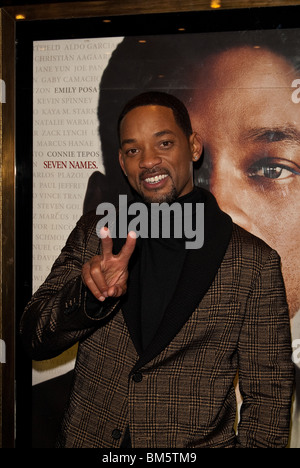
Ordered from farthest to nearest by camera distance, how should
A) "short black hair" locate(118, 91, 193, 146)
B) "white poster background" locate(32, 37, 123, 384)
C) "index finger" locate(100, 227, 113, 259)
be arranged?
"white poster background" locate(32, 37, 123, 384)
"short black hair" locate(118, 91, 193, 146)
"index finger" locate(100, 227, 113, 259)

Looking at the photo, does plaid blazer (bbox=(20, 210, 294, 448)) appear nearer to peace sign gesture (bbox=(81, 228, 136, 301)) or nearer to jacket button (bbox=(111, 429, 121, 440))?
jacket button (bbox=(111, 429, 121, 440))

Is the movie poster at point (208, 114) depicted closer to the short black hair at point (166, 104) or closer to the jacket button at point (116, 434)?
the short black hair at point (166, 104)

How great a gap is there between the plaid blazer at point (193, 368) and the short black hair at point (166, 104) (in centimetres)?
58

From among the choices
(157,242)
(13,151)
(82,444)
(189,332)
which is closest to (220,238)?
(157,242)

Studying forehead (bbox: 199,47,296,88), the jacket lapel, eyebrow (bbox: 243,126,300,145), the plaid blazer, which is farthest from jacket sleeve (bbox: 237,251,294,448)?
forehead (bbox: 199,47,296,88)

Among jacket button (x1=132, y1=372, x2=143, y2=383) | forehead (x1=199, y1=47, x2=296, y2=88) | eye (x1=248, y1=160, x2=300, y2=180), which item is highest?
forehead (x1=199, y1=47, x2=296, y2=88)

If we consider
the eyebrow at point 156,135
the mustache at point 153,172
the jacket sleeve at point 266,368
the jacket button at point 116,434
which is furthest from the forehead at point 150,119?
the jacket button at point 116,434

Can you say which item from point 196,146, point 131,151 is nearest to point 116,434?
point 131,151

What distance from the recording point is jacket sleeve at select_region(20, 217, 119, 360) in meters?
1.46

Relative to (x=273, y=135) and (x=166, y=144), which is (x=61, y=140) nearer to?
(x=166, y=144)

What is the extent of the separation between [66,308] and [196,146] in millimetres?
887

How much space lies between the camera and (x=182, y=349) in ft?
5.56

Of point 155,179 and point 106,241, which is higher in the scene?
point 155,179

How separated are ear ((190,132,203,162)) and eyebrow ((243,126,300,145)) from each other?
0.20 metres
